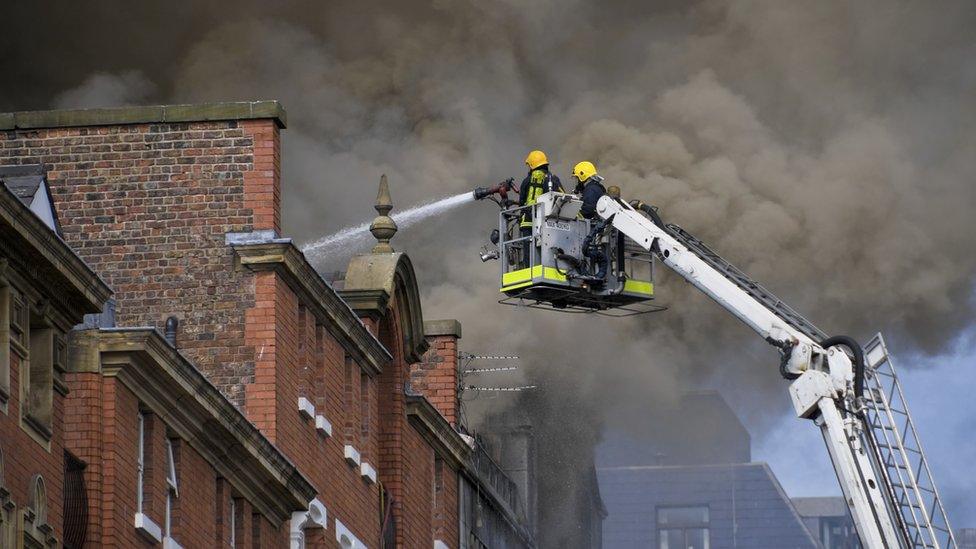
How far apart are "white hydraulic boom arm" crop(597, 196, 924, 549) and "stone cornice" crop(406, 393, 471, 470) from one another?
5513mm

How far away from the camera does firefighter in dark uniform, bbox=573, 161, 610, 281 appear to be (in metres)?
41.1

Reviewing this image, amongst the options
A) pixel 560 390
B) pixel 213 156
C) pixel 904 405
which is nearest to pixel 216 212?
pixel 213 156

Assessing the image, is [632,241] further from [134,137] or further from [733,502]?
[733,502]

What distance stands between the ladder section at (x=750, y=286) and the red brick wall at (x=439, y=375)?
917 centimetres

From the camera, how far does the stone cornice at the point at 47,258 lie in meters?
25.9

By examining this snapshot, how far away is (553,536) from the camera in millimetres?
65062

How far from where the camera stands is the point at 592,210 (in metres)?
41.4

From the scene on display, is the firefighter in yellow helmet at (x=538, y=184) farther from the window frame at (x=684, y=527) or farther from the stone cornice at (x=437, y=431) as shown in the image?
the window frame at (x=684, y=527)

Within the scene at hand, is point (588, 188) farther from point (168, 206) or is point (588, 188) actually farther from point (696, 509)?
point (696, 509)

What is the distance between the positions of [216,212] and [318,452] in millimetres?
3403

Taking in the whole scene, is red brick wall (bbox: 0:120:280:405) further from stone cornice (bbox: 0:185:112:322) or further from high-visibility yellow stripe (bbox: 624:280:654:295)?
stone cornice (bbox: 0:185:112:322)

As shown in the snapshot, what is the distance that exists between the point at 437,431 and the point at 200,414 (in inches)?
593

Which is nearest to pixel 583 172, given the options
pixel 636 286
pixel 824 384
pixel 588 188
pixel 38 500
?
pixel 588 188

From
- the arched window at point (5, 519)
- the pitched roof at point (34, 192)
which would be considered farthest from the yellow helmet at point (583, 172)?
the arched window at point (5, 519)
